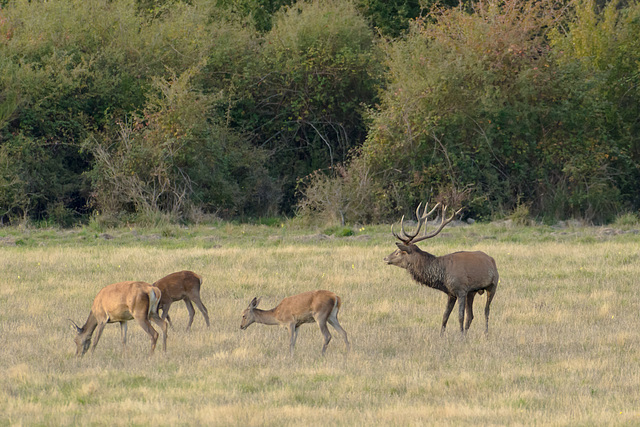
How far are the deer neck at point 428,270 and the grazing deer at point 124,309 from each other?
10.9ft

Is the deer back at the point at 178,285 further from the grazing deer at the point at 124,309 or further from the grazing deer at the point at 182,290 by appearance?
the grazing deer at the point at 124,309

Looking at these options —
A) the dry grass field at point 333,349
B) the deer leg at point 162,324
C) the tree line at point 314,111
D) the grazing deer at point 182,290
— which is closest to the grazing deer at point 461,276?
the dry grass field at point 333,349

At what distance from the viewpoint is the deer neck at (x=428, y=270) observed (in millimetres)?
10820

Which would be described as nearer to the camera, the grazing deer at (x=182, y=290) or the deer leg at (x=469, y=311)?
the deer leg at (x=469, y=311)

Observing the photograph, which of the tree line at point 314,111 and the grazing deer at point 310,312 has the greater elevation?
the tree line at point 314,111

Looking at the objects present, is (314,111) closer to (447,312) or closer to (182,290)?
(182,290)

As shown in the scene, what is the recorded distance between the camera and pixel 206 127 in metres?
23.6

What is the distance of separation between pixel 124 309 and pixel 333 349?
2318mm

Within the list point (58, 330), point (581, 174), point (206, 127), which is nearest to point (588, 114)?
point (581, 174)

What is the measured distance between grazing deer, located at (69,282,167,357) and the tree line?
12908 millimetres

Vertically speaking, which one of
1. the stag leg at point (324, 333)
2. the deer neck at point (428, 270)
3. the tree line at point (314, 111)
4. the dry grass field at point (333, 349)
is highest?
the tree line at point (314, 111)

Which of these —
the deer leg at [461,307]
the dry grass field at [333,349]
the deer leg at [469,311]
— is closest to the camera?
the dry grass field at [333,349]

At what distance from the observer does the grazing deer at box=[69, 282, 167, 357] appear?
909cm

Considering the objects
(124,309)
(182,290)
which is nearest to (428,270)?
(182,290)
